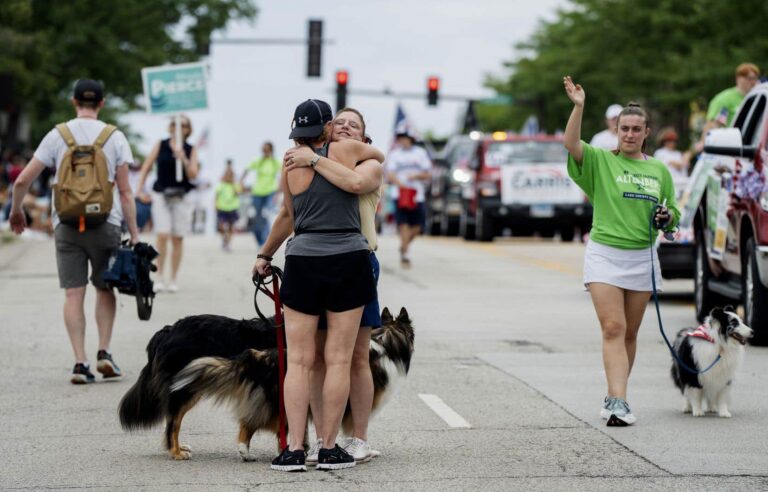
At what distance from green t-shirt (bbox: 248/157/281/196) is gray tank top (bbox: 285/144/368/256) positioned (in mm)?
18743

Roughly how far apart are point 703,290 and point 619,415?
600 centimetres

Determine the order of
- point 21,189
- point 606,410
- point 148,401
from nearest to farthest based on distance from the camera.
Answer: point 148,401
point 606,410
point 21,189

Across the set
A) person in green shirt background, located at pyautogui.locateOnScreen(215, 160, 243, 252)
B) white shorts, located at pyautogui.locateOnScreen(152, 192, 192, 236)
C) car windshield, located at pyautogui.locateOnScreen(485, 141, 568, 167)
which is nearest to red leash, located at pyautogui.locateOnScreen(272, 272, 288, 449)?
white shorts, located at pyautogui.locateOnScreen(152, 192, 192, 236)

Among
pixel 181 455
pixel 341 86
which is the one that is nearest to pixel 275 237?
pixel 181 455

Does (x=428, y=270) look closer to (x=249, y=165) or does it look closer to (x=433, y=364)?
(x=249, y=165)

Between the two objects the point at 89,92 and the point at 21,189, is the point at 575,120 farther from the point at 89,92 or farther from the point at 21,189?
the point at 21,189

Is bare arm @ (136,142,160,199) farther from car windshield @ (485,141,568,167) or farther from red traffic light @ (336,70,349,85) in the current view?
red traffic light @ (336,70,349,85)

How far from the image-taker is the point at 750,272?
507 inches

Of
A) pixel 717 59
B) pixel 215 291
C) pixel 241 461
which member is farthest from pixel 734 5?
pixel 241 461

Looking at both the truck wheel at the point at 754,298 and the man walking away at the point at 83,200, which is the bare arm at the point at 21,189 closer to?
the man walking away at the point at 83,200

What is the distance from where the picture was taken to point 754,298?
1262cm

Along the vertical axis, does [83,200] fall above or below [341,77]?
below

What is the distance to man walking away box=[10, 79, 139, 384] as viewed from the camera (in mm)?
10570

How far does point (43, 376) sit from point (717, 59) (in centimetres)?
3638
